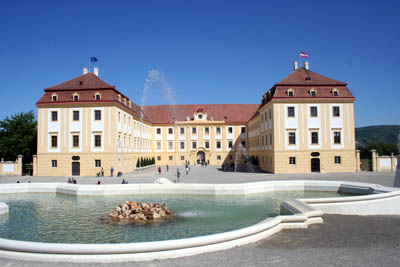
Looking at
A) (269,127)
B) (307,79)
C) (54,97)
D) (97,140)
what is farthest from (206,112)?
(54,97)

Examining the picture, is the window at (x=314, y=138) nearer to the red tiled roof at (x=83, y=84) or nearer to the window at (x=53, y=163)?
the red tiled roof at (x=83, y=84)

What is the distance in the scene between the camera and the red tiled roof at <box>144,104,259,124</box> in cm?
6619

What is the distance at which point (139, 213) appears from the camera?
39.0ft

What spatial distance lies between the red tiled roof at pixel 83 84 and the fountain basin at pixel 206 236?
887 inches

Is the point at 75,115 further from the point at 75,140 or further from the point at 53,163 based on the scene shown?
the point at 53,163

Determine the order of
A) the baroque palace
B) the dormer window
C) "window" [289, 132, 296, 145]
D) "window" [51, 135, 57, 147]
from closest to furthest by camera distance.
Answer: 1. the baroque palace
2. "window" [289, 132, 296, 145]
3. the dormer window
4. "window" [51, 135, 57, 147]

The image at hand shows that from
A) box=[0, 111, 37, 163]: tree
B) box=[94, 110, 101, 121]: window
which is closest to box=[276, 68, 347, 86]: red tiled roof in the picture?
box=[94, 110, 101, 121]: window

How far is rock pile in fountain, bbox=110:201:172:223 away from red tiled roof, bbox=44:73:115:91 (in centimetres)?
2798

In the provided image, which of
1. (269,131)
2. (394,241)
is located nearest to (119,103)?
(269,131)

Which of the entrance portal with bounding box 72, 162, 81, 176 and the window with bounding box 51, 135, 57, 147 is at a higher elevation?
the window with bounding box 51, 135, 57, 147

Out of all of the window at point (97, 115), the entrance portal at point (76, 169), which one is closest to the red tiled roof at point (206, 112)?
the window at point (97, 115)

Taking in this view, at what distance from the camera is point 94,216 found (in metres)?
12.5

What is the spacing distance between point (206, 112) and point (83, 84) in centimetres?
3289

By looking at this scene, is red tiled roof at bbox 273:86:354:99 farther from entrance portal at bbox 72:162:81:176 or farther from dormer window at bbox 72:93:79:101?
entrance portal at bbox 72:162:81:176
